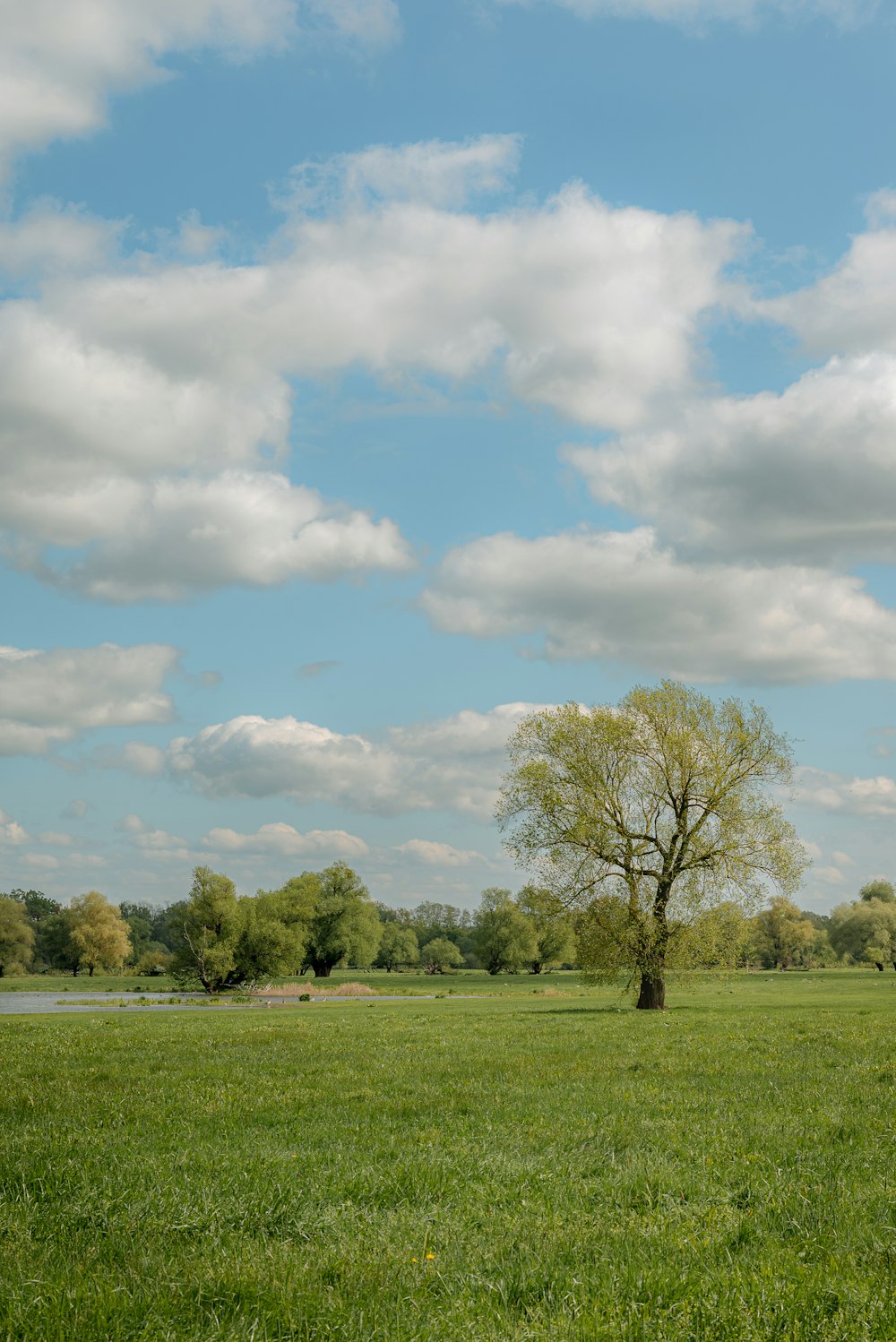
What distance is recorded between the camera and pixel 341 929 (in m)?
132

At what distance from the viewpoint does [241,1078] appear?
1609 centimetres

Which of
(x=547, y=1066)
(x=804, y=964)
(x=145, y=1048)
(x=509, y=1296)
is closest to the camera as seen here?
(x=509, y=1296)

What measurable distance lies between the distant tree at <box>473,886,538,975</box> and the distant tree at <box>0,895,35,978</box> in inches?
2533

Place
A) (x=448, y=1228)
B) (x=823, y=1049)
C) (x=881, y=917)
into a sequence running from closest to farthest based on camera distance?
(x=448, y=1228), (x=823, y=1049), (x=881, y=917)

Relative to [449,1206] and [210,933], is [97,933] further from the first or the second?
[449,1206]

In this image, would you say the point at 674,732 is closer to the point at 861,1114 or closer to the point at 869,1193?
the point at 861,1114

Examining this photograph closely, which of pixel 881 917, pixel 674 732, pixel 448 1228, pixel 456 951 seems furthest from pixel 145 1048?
pixel 456 951

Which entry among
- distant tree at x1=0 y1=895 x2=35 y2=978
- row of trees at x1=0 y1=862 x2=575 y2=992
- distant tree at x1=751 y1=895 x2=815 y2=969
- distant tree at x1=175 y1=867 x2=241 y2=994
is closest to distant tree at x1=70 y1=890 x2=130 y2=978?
row of trees at x1=0 y1=862 x2=575 y2=992

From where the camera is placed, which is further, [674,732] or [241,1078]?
[674,732]

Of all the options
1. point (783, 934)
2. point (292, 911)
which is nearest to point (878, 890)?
point (783, 934)

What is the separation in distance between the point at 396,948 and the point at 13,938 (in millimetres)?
67766

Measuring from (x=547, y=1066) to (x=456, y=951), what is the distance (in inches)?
6298

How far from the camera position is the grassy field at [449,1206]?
240 inches

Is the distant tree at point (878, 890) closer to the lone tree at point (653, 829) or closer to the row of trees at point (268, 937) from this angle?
the row of trees at point (268, 937)
